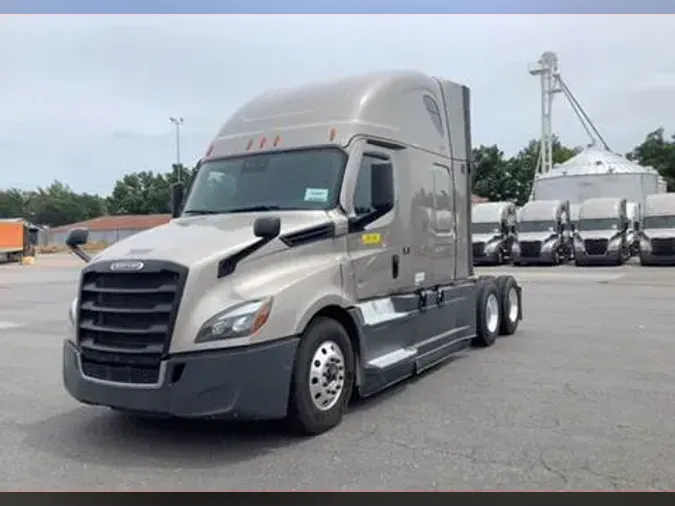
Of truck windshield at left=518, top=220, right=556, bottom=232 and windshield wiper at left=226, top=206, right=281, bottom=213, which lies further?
truck windshield at left=518, top=220, right=556, bottom=232

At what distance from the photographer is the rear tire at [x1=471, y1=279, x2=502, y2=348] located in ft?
32.1

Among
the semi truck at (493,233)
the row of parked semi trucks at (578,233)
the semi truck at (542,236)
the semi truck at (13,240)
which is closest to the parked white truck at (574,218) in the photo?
the row of parked semi trucks at (578,233)

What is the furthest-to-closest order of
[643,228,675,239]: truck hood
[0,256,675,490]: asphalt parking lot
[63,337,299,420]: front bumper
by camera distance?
[643,228,675,239]: truck hood → [63,337,299,420]: front bumper → [0,256,675,490]: asphalt parking lot

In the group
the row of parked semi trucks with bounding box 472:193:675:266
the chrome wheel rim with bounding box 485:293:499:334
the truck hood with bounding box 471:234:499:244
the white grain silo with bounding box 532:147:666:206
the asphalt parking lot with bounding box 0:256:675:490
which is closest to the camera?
the asphalt parking lot with bounding box 0:256:675:490

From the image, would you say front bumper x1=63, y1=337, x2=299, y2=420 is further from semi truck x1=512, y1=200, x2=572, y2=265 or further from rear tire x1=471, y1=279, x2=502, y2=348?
semi truck x1=512, y1=200, x2=572, y2=265

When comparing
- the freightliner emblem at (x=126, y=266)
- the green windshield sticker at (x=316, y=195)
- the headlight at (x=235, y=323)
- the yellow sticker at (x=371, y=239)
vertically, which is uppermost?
the green windshield sticker at (x=316, y=195)

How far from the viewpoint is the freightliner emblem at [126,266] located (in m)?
5.47

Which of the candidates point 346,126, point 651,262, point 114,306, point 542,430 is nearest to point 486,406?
point 542,430

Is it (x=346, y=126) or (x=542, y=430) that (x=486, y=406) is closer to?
(x=542, y=430)

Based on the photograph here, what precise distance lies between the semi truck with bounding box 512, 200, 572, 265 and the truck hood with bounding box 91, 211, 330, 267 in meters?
28.5

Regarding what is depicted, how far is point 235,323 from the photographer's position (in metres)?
5.34

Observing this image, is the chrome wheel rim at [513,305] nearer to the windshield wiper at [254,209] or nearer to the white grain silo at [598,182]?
the windshield wiper at [254,209]

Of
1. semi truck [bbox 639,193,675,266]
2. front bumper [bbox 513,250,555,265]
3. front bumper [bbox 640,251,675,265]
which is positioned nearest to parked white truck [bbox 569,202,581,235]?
front bumper [bbox 513,250,555,265]

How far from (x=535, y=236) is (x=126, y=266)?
30166 mm
